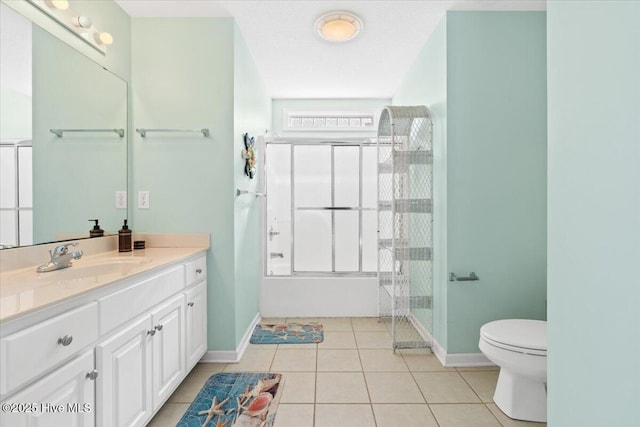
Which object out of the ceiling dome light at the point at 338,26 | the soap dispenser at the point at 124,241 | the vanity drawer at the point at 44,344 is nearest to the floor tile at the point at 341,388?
the vanity drawer at the point at 44,344

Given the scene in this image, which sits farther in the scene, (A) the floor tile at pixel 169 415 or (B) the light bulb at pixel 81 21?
(B) the light bulb at pixel 81 21

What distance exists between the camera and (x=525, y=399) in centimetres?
179

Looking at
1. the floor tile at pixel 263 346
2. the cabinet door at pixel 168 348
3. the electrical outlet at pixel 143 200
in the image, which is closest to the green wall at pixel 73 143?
the electrical outlet at pixel 143 200

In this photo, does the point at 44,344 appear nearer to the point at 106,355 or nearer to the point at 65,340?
the point at 65,340

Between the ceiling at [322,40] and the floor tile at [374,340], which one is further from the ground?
the ceiling at [322,40]

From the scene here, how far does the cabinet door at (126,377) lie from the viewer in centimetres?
126

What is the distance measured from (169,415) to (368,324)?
1913mm

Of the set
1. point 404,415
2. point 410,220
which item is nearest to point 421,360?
point 404,415

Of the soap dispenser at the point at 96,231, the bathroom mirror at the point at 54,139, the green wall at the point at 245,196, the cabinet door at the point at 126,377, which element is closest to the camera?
the cabinet door at the point at 126,377

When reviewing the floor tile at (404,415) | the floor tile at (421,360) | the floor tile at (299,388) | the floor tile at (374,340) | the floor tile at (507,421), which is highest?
the floor tile at (374,340)

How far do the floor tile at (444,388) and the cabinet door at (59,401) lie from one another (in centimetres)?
169

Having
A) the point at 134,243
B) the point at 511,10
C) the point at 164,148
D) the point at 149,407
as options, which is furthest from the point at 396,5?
the point at 149,407

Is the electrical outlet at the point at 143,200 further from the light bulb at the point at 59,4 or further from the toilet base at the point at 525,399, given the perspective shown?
the toilet base at the point at 525,399

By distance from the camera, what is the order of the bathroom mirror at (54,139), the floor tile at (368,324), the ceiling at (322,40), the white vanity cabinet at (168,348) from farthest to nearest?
the floor tile at (368,324), the ceiling at (322,40), the white vanity cabinet at (168,348), the bathroom mirror at (54,139)
